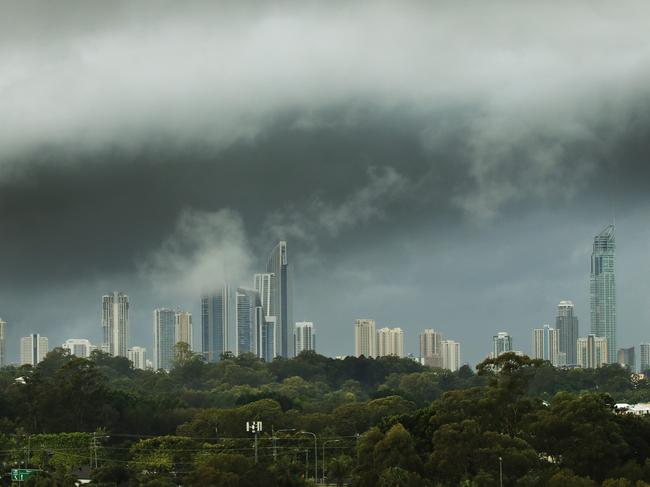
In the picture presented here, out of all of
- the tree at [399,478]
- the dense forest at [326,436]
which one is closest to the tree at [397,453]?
the dense forest at [326,436]

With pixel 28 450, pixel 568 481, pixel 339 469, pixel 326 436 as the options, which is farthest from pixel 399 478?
pixel 28 450

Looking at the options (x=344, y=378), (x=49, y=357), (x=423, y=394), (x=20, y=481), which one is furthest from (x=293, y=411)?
(x=49, y=357)

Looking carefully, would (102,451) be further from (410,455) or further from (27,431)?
(410,455)

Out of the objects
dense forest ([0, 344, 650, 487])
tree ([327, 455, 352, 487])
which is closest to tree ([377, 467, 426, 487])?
dense forest ([0, 344, 650, 487])

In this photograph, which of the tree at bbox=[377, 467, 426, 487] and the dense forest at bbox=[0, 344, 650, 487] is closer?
the tree at bbox=[377, 467, 426, 487]

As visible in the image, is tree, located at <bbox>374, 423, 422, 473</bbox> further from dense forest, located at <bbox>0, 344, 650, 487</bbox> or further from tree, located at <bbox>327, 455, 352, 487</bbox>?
tree, located at <bbox>327, 455, 352, 487</bbox>

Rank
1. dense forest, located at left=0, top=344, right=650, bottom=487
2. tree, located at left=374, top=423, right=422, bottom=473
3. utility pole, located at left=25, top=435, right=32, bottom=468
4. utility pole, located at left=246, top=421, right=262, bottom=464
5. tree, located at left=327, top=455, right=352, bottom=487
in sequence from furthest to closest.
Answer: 1. utility pole, located at left=25, top=435, right=32, bottom=468
2. utility pole, located at left=246, top=421, right=262, bottom=464
3. tree, located at left=327, top=455, right=352, bottom=487
4. tree, located at left=374, top=423, right=422, bottom=473
5. dense forest, located at left=0, top=344, right=650, bottom=487

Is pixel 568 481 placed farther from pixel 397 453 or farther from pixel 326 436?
pixel 326 436

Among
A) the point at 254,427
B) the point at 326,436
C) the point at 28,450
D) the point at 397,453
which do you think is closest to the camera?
the point at 397,453
